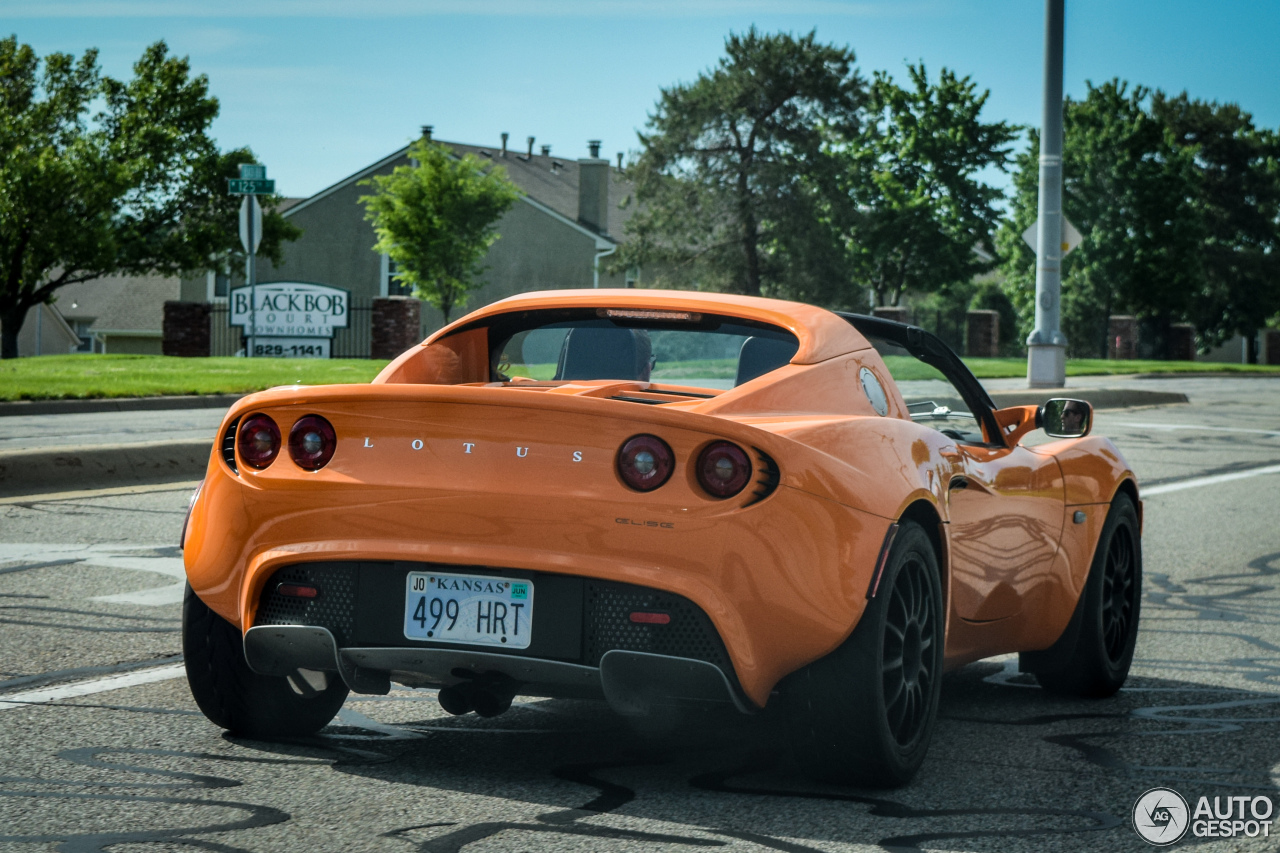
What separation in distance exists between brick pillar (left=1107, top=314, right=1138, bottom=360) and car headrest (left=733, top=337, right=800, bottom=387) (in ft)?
169

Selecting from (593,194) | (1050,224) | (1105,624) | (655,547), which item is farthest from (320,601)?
(593,194)

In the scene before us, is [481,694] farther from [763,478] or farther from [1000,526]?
[1000,526]

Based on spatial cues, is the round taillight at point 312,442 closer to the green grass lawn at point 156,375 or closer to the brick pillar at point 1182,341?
the green grass lawn at point 156,375

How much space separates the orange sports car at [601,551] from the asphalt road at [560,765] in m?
0.20

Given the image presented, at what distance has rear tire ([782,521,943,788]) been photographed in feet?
11.8

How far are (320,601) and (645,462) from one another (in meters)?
0.91

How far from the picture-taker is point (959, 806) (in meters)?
3.66

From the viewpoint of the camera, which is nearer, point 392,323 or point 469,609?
point 469,609

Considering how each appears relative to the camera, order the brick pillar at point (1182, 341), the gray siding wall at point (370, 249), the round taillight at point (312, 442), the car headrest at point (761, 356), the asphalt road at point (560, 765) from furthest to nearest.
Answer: the brick pillar at point (1182, 341) → the gray siding wall at point (370, 249) → the car headrest at point (761, 356) → the round taillight at point (312, 442) → the asphalt road at point (560, 765)

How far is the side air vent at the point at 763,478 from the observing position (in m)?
3.44

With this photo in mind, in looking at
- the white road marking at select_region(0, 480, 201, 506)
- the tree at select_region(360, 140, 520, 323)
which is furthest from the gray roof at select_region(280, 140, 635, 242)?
the white road marking at select_region(0, 480, 201, 506)

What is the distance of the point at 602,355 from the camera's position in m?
4.78

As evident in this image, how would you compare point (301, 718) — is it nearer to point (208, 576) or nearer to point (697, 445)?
point (208, 576)

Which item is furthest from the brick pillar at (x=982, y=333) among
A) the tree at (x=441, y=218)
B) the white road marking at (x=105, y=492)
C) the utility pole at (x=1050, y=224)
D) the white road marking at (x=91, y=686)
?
the white road marking at (x=91, y=686)
